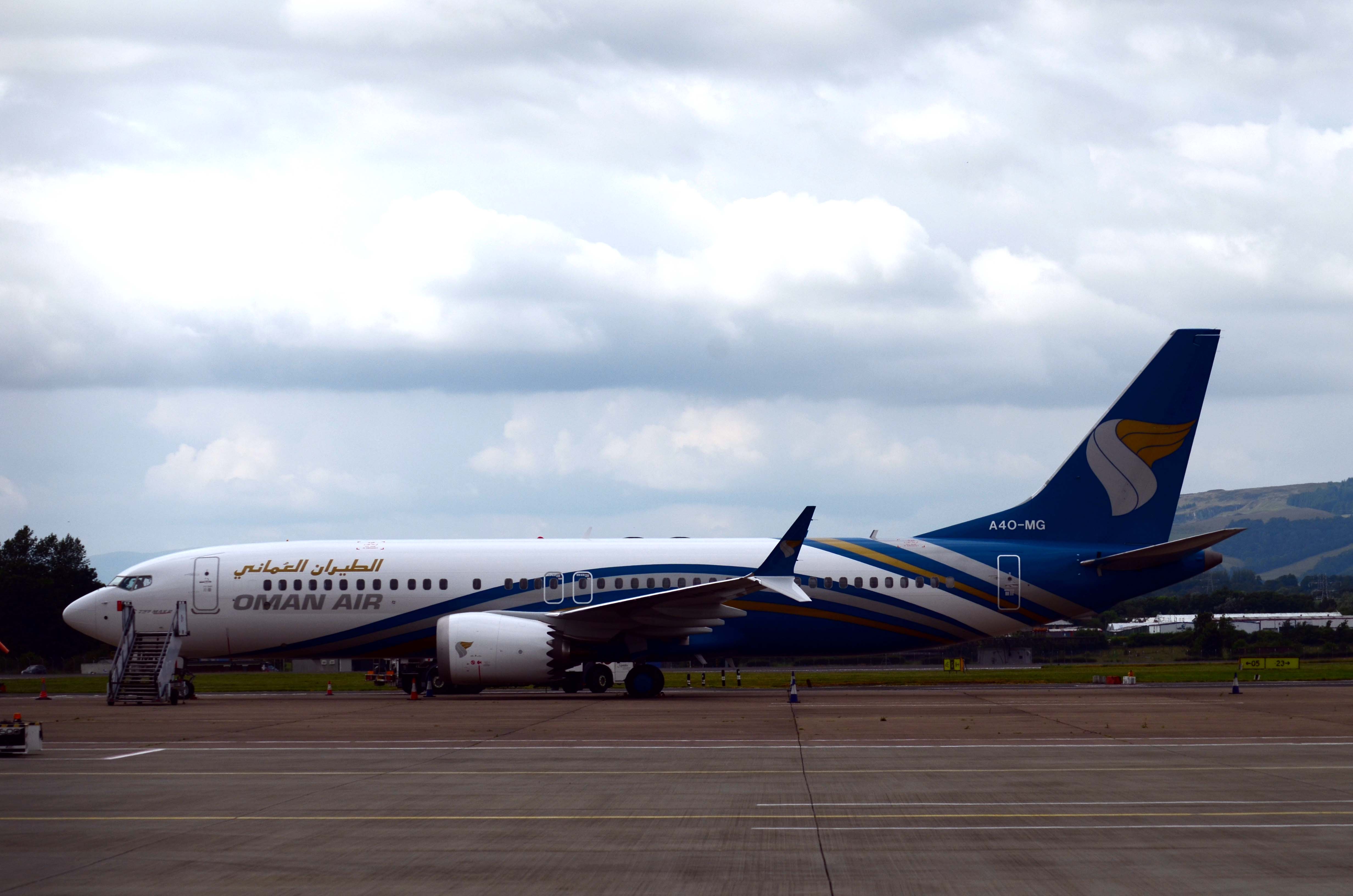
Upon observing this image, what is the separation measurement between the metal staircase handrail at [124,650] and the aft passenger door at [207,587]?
5.01 feet

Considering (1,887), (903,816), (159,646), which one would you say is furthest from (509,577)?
(1,887)

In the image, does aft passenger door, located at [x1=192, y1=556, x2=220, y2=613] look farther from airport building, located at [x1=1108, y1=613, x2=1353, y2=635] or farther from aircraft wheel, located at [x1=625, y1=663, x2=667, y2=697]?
airport building, located at [x1=1108, y1=613, x2=1353, y2=635]

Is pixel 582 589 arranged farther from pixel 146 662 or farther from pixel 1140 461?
pixel 1140 461

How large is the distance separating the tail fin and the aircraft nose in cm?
2109

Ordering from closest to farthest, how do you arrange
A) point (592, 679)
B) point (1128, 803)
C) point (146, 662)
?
point (1128, 803)
point (146, 662)
point (592, 679)

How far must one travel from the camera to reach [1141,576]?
101 feet

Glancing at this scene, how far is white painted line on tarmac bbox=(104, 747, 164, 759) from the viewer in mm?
17203

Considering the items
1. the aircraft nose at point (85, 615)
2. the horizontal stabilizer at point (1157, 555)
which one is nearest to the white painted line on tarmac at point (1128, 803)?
the horizontal stabilizer at point (1157, 555)

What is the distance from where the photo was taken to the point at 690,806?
12727 mm

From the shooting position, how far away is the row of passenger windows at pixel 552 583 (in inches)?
1201

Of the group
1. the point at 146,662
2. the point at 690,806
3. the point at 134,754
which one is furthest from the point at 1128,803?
the point at 146,662

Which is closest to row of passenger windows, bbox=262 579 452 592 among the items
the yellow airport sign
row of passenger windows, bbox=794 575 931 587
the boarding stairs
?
the boarding stairs

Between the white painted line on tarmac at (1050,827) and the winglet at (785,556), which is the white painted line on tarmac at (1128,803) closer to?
the white painted line on tarmac at (1050,827)

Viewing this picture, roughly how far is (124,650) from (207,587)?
7.81 ft
